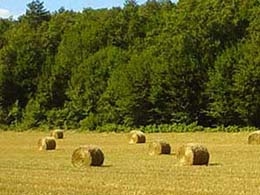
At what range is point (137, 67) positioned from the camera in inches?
2825

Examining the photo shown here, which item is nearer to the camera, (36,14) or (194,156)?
(194,156)

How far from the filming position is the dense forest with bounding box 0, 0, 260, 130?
65188 mm

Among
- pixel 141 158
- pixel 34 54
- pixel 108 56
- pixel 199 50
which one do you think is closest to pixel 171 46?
pixel 199 50

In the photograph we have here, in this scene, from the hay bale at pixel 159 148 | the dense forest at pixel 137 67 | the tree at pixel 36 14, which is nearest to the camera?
the hay bale at pixel 159 148

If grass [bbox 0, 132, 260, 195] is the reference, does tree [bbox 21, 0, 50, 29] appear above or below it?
above

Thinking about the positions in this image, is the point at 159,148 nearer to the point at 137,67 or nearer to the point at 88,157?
the point at 88,157

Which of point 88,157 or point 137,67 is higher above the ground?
point 137,67

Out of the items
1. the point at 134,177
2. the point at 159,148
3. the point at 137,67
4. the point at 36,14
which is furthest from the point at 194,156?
the point at 36,14

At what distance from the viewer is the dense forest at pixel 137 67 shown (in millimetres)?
65188

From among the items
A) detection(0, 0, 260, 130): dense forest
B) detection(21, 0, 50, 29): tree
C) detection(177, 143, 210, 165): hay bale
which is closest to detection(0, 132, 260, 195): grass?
detection(177, 143, 210, 165): hay bale

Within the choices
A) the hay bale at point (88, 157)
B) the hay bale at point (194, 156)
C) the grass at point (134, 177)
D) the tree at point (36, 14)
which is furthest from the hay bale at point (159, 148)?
the tree at point (36, 14)

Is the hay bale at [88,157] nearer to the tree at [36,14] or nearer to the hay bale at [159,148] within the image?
the hay bale at [159,148]

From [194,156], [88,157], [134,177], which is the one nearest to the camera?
[134,177]

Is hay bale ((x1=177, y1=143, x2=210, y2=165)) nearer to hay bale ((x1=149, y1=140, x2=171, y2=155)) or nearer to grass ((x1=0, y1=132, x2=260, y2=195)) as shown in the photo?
grass ((x1=0, y1=132, x2=260, y2=195))
